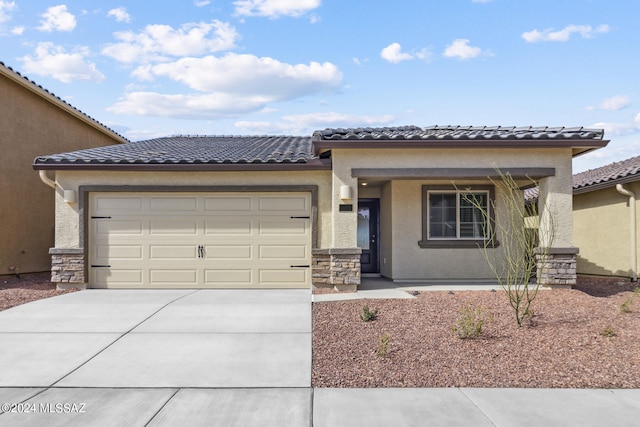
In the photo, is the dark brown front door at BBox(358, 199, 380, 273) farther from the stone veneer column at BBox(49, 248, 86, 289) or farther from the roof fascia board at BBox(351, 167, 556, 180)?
the stone veneer column at BBox(49, 248, 86, 289)

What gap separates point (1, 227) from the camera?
12586 millimetres

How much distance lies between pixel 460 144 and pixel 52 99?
1291 centimetres

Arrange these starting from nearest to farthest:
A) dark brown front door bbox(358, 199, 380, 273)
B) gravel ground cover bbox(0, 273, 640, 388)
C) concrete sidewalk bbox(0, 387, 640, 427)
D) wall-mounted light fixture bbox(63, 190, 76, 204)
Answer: concrete sidewalk bbox(0, 387, 640, 427) → gravel ground cover bbox(0, 273, 640, 388) → wall-mounted light fixture bbox(63, 190, 76, 204) → dark brown front door bbox(358, 199, 380, 273)

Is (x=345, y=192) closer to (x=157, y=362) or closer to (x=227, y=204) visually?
(x=227, y=204)

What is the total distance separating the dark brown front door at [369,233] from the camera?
42.9ft

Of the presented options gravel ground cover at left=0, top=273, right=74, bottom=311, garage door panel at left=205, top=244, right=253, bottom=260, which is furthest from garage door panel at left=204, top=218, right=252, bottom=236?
gravel ground cover at left=0, top=273, right=74, bottom=311

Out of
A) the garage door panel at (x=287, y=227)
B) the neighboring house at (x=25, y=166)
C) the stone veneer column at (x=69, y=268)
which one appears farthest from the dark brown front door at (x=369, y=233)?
the neighboring house at (x=25, y=166)

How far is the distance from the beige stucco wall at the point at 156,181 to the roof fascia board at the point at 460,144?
105cm

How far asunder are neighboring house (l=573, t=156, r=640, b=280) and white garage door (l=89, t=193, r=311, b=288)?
359 inches

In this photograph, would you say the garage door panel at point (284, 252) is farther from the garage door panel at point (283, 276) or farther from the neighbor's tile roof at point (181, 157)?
the neighbor's tile roof at point (181, 157)

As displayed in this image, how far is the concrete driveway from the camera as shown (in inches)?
171

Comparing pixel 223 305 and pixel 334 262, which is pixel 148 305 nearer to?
pixel 223 305

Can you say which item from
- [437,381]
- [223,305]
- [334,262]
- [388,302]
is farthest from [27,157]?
[437,381]

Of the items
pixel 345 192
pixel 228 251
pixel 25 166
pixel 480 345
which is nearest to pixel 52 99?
pixel 25 166
